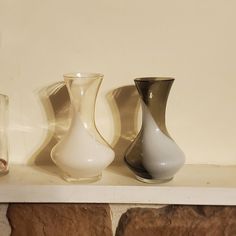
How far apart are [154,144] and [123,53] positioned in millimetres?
231

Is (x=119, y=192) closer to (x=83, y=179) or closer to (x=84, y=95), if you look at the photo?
(x=83, y=179)

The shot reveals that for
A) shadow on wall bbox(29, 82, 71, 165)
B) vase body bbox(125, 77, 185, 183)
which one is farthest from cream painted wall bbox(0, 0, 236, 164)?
vase body bbox(125, 77, 185, 183)

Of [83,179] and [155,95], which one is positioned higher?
[155,95]

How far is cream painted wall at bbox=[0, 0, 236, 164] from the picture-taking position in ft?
3.04

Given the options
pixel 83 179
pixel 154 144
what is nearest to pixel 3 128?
pixel 83 179

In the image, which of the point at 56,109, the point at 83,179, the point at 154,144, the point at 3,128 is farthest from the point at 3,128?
the point at 154,144

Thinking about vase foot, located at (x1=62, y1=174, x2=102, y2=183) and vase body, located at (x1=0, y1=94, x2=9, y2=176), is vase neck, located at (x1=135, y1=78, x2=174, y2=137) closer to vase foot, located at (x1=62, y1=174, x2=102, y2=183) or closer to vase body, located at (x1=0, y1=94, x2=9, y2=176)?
vase foot, located at (x1=62, y1=174, x2=102, y2=183)

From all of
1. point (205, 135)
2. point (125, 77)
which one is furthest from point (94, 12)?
point (205, 135)

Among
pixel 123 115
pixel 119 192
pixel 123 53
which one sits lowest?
pixel 119 192

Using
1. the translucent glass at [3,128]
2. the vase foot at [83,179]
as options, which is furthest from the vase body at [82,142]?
the translucent glass at [3,128]

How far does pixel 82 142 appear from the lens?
840 mm

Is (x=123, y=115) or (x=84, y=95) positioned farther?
(x=123, y=115)

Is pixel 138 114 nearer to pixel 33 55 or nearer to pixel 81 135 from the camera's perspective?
pixel 81 135

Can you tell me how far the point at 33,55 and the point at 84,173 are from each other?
11.6 inches
